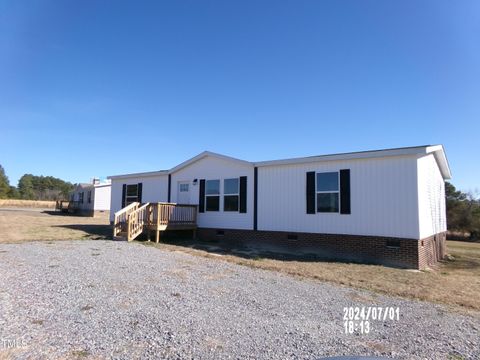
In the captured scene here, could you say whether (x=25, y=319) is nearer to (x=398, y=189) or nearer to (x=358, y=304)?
(x=358, y=304)

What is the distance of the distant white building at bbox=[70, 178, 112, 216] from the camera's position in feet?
109

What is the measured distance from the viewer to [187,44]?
1302cm

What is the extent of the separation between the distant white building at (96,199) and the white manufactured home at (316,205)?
19.8 m

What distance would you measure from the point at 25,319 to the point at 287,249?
29.5 feet

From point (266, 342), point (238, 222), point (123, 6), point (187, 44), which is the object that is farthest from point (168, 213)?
point (266, 342)

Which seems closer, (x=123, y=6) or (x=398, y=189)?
(x=398, y=189)

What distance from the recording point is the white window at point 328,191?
11.1m

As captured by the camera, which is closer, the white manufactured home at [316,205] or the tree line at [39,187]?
the white manufactured home at [316,205]

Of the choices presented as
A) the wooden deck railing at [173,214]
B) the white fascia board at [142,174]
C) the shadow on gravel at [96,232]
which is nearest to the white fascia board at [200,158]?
the white fascia board at [142,174]

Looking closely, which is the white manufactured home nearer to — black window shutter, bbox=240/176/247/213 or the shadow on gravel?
black window shutter, bbox=240/176/247/213

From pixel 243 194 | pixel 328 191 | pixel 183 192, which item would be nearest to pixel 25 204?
pixel 183 192

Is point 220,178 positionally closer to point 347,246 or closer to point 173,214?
point 173,214

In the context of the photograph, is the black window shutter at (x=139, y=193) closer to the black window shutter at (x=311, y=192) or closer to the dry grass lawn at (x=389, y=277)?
the dry grass lawn at (x=389, y=277)

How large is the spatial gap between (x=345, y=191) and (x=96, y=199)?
92.5 ft
